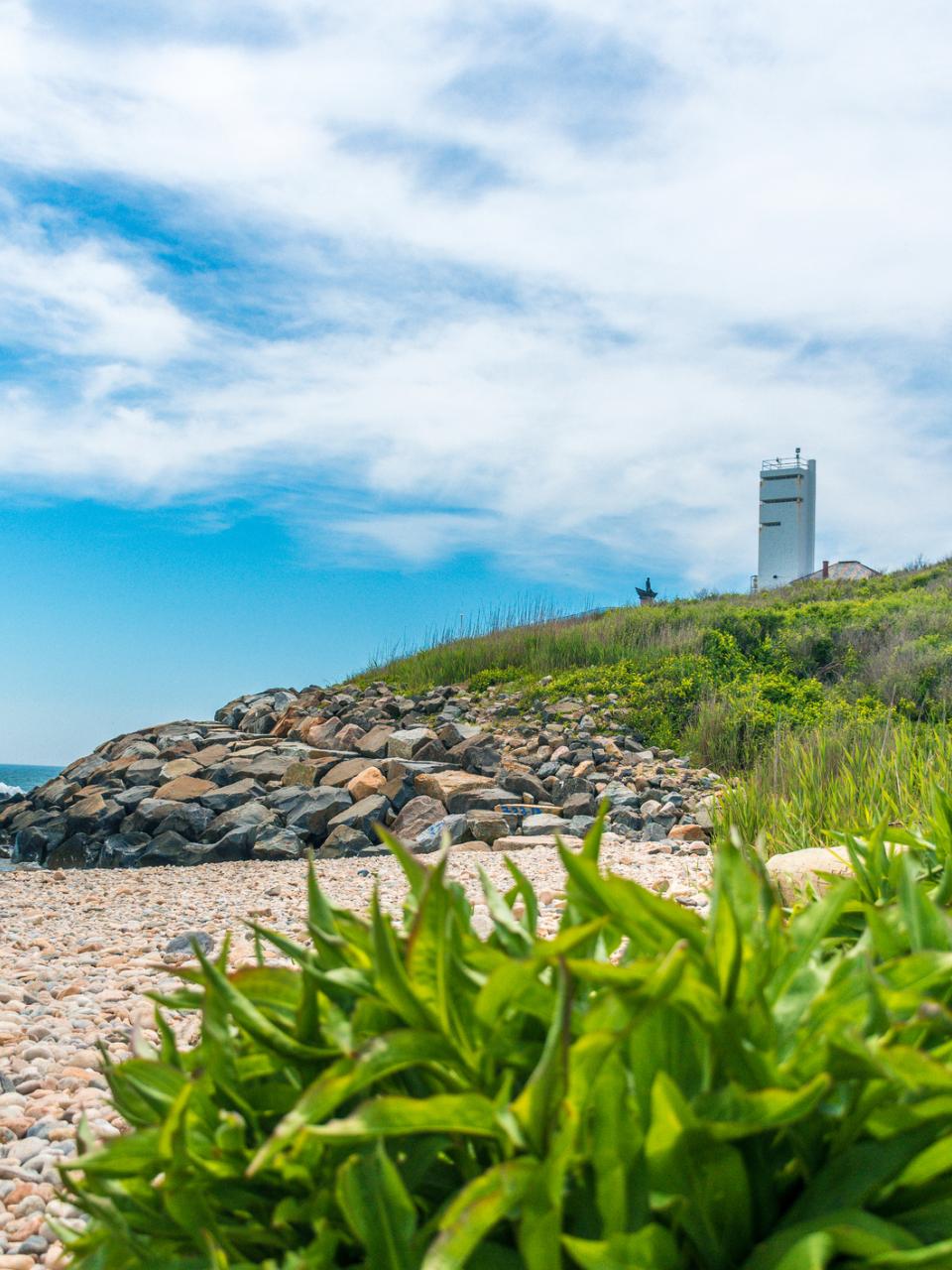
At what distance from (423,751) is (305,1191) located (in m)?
9.65

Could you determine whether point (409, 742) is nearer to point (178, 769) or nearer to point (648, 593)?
point (178, 769)

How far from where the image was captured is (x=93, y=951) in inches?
184

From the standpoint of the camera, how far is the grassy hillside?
20.6 ft

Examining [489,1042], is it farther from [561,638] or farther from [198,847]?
[561,638]

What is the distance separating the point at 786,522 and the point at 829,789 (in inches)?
1196

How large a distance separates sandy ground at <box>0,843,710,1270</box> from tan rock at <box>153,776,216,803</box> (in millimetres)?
2597

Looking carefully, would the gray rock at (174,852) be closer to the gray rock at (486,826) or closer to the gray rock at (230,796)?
the gray rock at (230,796)

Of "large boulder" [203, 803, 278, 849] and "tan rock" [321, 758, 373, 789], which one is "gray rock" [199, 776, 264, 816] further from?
"tan rock" [321, 758, 373, 789]

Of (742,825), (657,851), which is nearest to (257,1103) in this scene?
(742,825)

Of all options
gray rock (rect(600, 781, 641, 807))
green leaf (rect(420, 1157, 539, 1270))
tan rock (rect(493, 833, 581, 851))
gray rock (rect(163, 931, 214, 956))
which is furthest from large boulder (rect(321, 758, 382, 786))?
green leaf (rect(420, 1157, 539, 1270))

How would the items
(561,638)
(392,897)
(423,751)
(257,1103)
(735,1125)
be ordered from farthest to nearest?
1. (561,638)
2. (423,751)
3. (392,897)
4. (257,1103)
5. (735,1125)

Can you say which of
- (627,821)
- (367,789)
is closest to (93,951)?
(627,821)

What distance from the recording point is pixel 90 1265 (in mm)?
1173

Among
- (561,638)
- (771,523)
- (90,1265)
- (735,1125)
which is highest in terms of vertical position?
(771,523)
